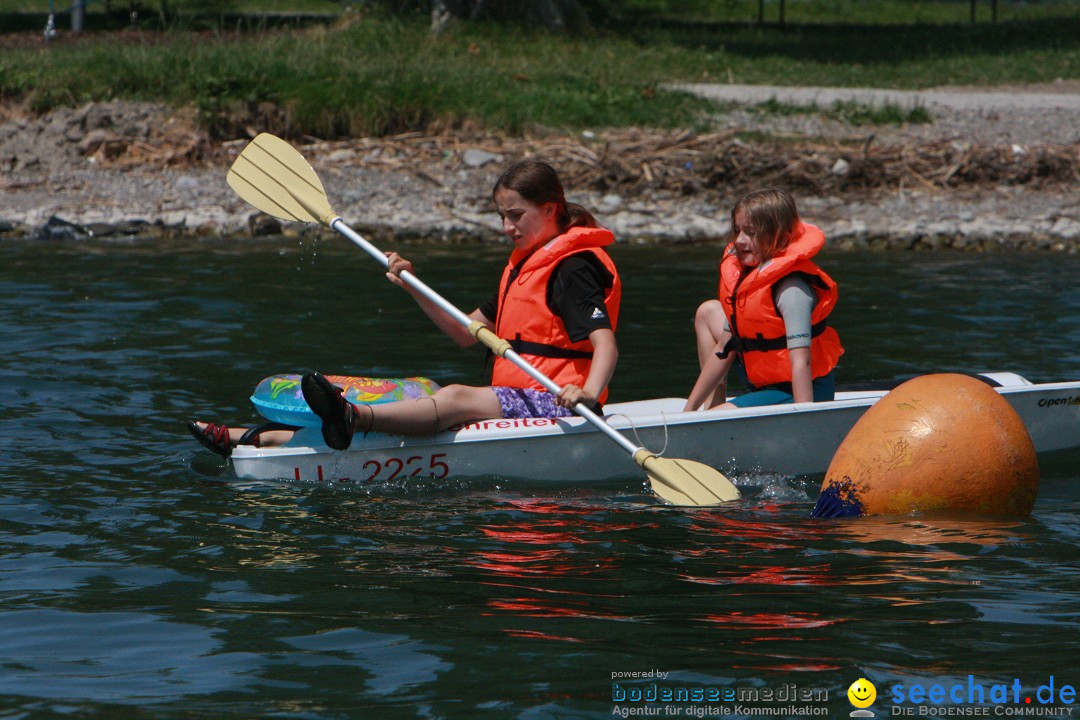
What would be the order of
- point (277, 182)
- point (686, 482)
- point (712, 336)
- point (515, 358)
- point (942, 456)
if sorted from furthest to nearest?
point (277, 182) → point (712, 336) → point (515, 358) → point (686, 482) → point (942, 456)

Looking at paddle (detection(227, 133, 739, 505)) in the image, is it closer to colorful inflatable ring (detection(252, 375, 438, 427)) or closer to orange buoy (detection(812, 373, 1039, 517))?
colorful inflatable ring (detection(252, 375, 438, 427))

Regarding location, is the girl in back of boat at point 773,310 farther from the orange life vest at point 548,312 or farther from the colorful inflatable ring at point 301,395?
the colorful inflatable ring at point 301,395

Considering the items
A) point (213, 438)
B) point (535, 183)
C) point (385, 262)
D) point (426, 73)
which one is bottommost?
point (213, 438)

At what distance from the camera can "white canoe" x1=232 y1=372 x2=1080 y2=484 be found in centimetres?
568

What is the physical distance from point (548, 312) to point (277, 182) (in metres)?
1.74

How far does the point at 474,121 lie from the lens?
1509 centimetres

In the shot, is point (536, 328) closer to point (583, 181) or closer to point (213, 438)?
point (213, 438)

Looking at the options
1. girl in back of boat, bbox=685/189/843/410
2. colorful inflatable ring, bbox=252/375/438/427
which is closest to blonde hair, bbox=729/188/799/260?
girl in back of boat, bbox=685/189/843/410

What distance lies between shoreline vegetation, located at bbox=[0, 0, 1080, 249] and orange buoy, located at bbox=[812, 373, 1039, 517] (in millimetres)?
7849

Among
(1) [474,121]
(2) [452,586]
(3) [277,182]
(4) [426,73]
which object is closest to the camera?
(2) [452,586]

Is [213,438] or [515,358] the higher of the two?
[515,358]

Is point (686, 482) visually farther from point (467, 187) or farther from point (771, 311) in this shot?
point (467, 187)

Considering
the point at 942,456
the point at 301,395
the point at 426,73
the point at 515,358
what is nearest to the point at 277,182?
the point at 301,395

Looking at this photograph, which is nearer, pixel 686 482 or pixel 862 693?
pixel 862 693
